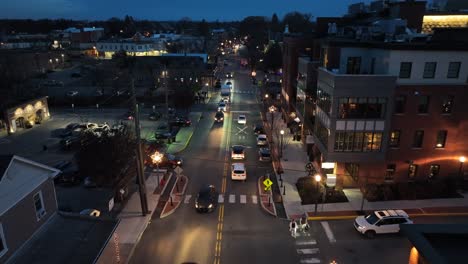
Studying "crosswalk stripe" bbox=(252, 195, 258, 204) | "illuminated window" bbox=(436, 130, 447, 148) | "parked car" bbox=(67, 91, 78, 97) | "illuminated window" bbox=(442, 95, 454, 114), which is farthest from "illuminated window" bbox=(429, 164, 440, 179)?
"parked car" bbox=(67, 91, 78, 97)

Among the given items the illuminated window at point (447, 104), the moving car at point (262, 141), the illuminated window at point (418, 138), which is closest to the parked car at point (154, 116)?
the moving car at point (262, 141)

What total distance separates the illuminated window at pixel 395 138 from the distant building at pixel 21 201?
2788cm

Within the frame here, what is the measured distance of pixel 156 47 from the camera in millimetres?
133125

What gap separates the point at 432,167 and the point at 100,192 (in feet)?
105

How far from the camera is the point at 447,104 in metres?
28.8

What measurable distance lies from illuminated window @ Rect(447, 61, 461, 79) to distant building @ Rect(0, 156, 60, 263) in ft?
107

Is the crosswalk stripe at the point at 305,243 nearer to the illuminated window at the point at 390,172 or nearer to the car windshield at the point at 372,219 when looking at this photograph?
the car windshield at the point at 372,219

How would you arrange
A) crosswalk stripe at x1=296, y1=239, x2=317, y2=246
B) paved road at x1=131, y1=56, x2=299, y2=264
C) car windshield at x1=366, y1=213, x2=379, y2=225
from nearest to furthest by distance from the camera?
paved road at x1=131, y1=56, x2=299, y2=264, crosswalk stripe at x1=296, y1=239, x2=317, y2=246, car windshield at x1=366, y1=213, x2=379, y2=225

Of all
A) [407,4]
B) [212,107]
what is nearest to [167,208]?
[407,4]

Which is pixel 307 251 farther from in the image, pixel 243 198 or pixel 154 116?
pixel 154 116

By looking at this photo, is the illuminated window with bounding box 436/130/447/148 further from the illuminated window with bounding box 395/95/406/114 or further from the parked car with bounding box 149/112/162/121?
the parked car with bounding box 149/112/162/121

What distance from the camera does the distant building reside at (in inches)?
629

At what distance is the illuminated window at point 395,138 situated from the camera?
29438mm

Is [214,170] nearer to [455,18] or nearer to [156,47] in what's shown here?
[455,18]
